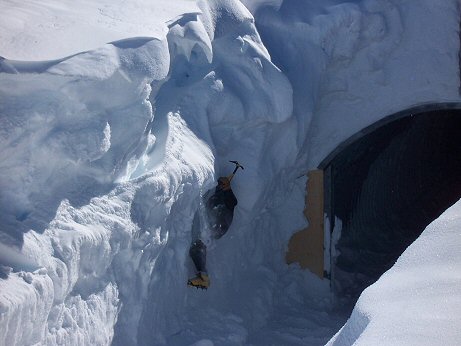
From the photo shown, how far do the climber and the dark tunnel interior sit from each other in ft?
5.47

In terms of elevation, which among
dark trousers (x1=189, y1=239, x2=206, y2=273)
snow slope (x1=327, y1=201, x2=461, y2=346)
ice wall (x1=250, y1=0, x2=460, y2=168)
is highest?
snow slope (x1=327, y1=201, x2=461, y2=346)

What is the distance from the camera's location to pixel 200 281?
17.6ft

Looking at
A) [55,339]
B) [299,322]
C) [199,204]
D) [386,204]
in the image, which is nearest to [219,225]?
[199,204]

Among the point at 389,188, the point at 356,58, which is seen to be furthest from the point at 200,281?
the point at 389,188

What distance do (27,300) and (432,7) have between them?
457 cm

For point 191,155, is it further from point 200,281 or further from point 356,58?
point 356,58

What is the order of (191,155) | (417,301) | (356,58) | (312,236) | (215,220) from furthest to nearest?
1. (312,236)
2. (356,58)
3. (215,220)
4. (191,155)
5. (417,301)

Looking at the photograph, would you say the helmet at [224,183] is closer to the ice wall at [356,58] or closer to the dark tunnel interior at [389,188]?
the ice wall at [356,58]

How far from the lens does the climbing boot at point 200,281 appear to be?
5.37 metres

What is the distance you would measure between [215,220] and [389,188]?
3.95 metres

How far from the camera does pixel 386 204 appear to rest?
9.13 m

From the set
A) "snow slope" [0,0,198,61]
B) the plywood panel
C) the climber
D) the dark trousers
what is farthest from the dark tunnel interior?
"snow slope" [0,0,198,61]

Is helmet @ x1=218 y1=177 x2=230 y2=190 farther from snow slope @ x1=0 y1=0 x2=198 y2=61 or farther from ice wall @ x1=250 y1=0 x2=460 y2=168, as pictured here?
snow slope @ x1=0 y1=0 x2=198 y2=61

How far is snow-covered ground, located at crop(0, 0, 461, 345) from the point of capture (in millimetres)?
3527
